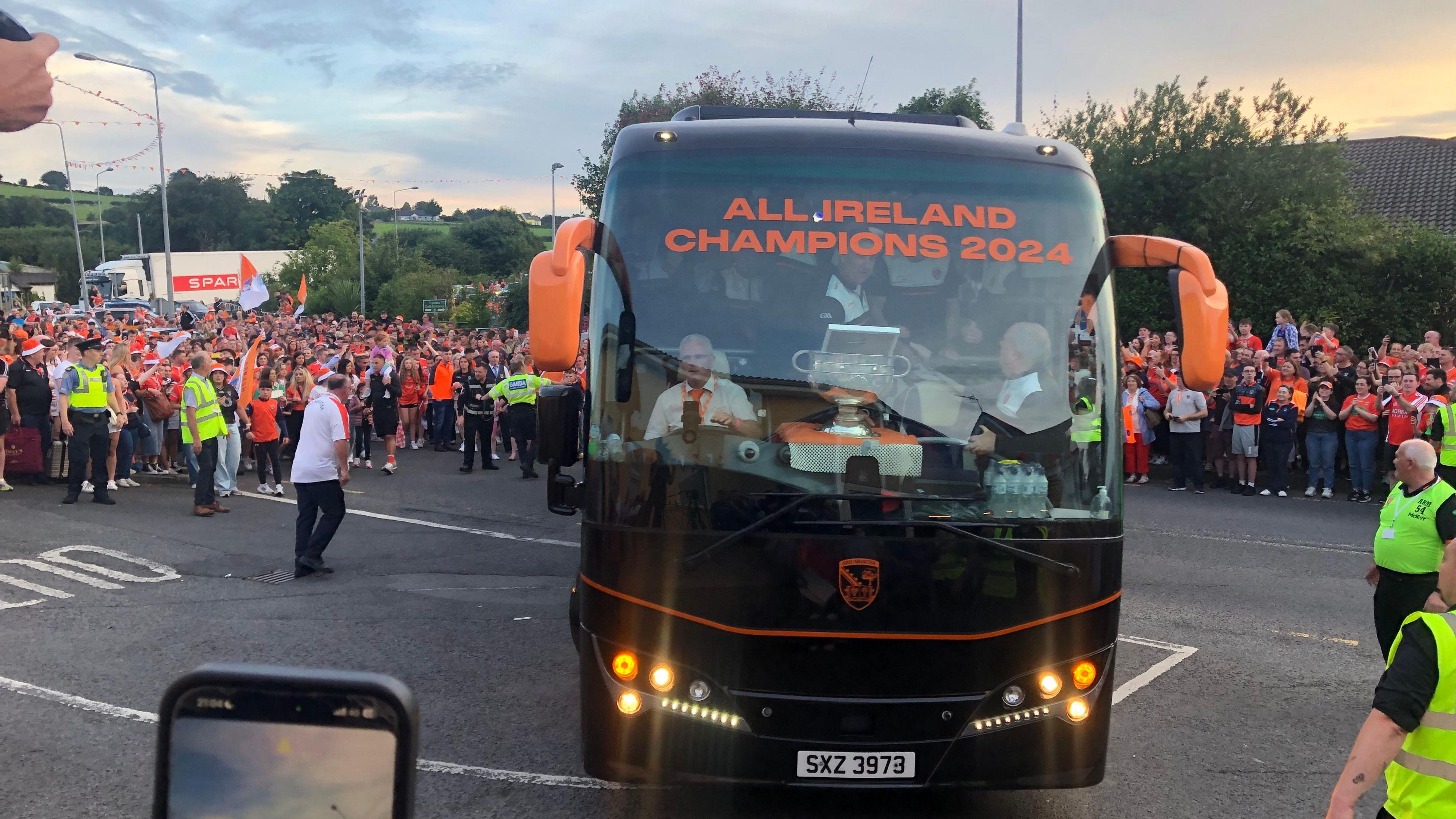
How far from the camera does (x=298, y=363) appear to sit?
55.9 feet

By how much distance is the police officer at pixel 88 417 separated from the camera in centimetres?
1316

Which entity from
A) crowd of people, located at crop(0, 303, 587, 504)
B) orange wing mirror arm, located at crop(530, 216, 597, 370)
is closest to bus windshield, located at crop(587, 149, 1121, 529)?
orange wing mirror arm, located at crop(530, 216, 597, 370)

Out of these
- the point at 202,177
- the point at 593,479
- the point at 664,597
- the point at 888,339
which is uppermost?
the point at 202,177

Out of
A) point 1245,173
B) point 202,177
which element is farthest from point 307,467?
point 202,177

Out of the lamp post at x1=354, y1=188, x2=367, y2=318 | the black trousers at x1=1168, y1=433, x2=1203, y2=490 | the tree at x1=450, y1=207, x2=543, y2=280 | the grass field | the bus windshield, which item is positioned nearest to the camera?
the bus windshield

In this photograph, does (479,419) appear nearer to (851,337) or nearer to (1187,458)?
(1187,458)

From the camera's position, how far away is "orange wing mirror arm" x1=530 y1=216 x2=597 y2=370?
436cm

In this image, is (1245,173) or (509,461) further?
(1245,173)

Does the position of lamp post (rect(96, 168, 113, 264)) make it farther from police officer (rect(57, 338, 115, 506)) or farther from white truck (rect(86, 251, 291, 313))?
police officer (rect(57, 338, 115, 506))

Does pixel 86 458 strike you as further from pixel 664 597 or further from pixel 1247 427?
pixel 1247 427

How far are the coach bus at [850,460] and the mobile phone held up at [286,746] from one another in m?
2.74

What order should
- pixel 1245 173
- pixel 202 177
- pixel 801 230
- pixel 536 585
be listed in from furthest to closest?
pixel 202 177, pixel 1245 173, pixel 536 585, pixel 801 230

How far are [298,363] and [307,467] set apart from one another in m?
7.60

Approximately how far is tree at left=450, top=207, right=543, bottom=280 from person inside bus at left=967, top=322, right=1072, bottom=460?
74099mm
